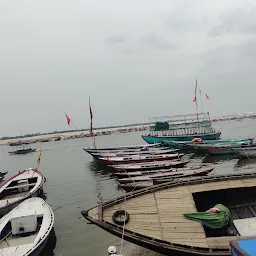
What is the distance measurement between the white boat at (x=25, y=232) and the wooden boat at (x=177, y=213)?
2818 mm

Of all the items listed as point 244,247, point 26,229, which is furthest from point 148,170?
point 244,247

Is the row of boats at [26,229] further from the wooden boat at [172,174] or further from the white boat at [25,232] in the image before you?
the wooden boat at [172,174]

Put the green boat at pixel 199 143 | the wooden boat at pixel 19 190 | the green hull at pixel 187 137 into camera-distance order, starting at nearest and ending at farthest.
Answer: the wooden boat at pixel 19 190
the green boat at pixel 199 143
the green hull at pixel 187 137

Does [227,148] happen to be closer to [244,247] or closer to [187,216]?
[187,216]

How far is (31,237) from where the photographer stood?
11.4 metres

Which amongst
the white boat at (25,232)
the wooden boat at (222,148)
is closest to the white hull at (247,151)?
the wooden boat at (222,148)

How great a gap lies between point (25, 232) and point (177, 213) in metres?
7.39

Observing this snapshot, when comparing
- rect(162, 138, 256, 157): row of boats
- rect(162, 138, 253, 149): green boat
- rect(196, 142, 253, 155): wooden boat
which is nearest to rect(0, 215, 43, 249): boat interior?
rect(162, 138, 256, 157): row of boats

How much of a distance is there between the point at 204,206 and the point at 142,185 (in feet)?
21.0

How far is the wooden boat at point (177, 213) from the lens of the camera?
8039 mm

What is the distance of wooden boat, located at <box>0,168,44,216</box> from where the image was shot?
16.1 meters

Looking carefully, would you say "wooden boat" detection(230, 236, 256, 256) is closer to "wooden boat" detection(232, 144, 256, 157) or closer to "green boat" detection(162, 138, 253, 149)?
"wooden boat" detection(232, 144, 256, 157)

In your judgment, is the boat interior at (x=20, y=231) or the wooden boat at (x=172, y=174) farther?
the wooden boat at (x=172, y=174)

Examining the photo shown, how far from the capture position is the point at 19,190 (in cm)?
2002
